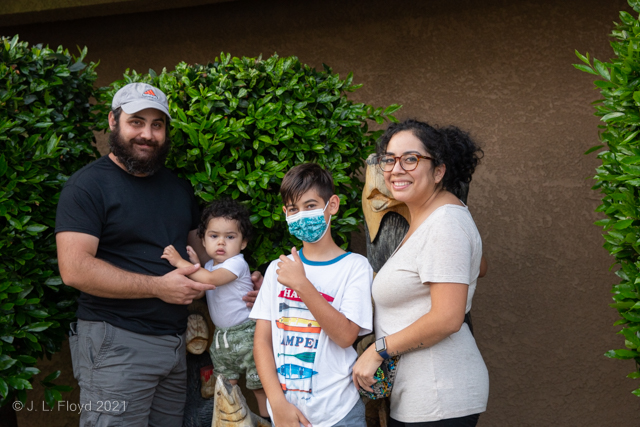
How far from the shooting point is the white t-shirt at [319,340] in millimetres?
2416

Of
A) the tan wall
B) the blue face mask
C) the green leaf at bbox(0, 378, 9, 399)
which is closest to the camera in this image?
the blue face mask

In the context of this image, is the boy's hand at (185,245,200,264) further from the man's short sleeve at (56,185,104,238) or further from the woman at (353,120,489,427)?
the woman at (353,120,489,427)

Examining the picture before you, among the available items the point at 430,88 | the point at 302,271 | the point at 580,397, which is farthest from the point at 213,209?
the point at 580,397

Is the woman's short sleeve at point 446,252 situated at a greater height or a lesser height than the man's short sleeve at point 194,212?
lesser

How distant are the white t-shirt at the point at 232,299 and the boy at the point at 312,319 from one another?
1.46 feet

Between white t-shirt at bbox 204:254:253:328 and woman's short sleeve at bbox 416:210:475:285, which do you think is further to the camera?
white t-shirt at bbox 204:254:253:328

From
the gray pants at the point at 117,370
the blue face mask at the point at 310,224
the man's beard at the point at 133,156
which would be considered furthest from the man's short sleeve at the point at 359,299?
the man's beard at the point at 133,156

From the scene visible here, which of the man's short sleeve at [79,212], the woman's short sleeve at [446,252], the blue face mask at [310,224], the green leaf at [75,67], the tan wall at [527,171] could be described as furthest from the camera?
the tan wall at [527,171]

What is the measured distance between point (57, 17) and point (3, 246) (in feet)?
10.1

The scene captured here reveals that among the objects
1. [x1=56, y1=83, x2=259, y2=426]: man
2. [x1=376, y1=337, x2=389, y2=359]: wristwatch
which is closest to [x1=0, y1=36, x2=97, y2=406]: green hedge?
[x1=56, y1=83, x2=259, y2=426]: man

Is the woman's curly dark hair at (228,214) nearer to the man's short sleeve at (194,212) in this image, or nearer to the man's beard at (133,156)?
the man's short sleeve at (194,212)

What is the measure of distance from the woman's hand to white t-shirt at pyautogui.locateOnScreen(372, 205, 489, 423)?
0.35 feet

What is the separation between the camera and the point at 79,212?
9.13 feet

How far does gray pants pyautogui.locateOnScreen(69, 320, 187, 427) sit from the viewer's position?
2827mm
